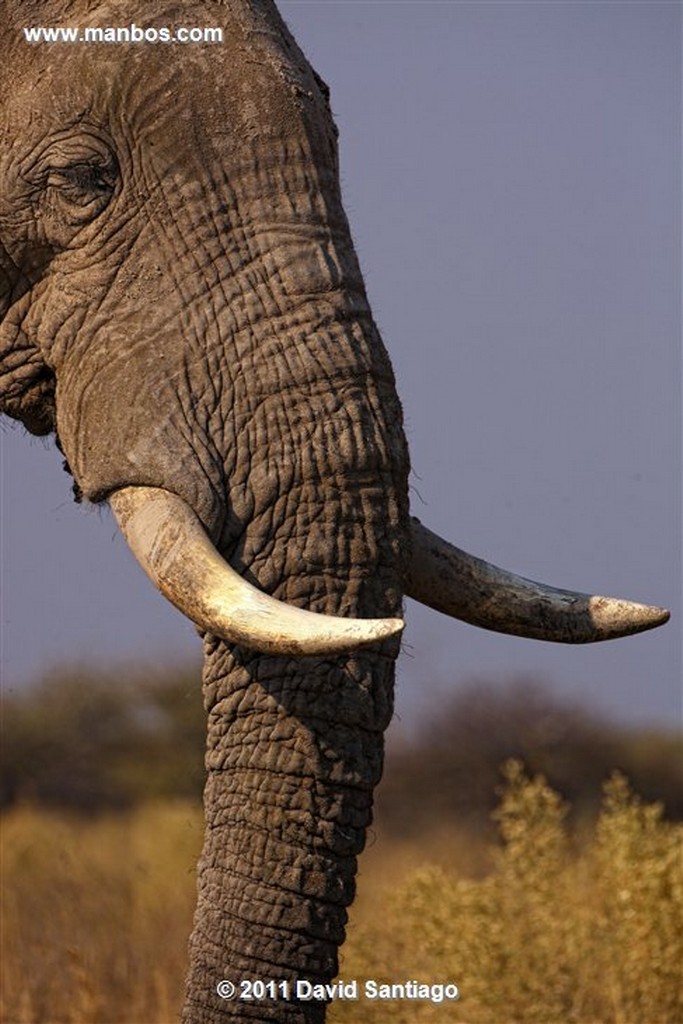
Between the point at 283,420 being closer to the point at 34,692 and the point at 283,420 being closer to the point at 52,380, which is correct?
the point at 52,380

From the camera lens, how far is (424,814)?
53.7 feet

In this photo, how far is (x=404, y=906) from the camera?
824 centimetres

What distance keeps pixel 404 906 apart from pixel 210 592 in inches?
182

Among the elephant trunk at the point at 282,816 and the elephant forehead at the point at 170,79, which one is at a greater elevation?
the elephant forehead at the point at 170,79

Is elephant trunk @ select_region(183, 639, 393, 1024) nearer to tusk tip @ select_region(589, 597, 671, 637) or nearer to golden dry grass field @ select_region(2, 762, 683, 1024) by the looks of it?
tusk tip @ select_region(589, 597, 671, 637)

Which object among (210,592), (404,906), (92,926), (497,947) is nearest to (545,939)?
(497,947)

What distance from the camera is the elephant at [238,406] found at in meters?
4.02

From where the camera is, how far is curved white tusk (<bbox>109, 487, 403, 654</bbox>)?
11.9ft

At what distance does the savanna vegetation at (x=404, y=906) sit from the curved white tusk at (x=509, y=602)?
0.82 meters

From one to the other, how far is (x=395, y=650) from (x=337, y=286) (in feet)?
2.15

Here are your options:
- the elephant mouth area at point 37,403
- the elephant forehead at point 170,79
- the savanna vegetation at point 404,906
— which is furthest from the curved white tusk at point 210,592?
the savanna vegetation at point 404,906

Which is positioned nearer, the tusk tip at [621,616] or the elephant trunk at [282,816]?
the elephant trunk at [282,816]

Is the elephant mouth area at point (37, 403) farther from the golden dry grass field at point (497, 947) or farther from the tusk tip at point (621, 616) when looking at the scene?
the golden dry grass field at point (497, 947)

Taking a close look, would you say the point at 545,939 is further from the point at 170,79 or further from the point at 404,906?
the point at 170,79
